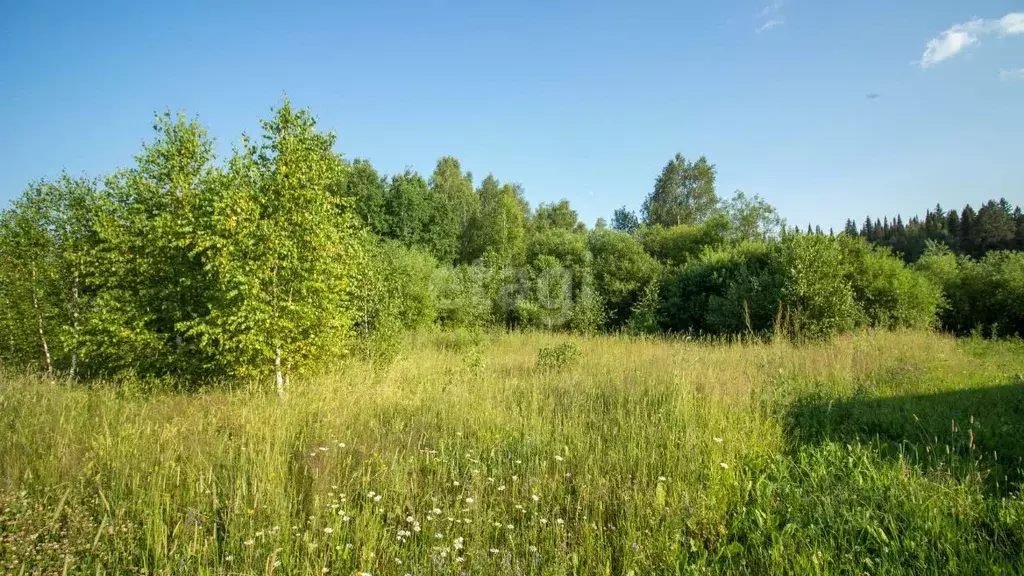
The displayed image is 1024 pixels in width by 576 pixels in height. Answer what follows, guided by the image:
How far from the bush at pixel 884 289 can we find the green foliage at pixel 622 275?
8218mm

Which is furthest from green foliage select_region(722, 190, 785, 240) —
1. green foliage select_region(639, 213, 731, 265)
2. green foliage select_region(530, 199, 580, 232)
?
green foliage select_region(530, 199, 580, 232)

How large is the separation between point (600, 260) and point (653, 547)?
20309 mm

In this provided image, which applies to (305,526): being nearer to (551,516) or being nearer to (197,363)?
(551,516)

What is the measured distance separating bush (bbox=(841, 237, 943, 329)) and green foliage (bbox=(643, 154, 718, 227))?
21833mm

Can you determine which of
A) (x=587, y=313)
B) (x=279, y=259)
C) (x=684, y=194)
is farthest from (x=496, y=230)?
(x=279, y=259)

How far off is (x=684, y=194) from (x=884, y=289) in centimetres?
2388

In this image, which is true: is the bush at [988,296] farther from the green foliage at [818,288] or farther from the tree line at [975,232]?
the tree line at [975,232]

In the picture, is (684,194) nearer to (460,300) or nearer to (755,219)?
(755,219)

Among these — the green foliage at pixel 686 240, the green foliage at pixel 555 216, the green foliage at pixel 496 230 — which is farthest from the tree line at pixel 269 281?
the green foliage at pixel 555 216

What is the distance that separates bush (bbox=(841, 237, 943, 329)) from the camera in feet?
45.9

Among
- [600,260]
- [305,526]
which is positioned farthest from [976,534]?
[600,260]

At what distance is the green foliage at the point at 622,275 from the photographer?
72.4 feet

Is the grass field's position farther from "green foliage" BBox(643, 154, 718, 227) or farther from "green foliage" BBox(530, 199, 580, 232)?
"green foliage" BBox(530, 199, 580, 232)

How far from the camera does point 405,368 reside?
29.8 feet
